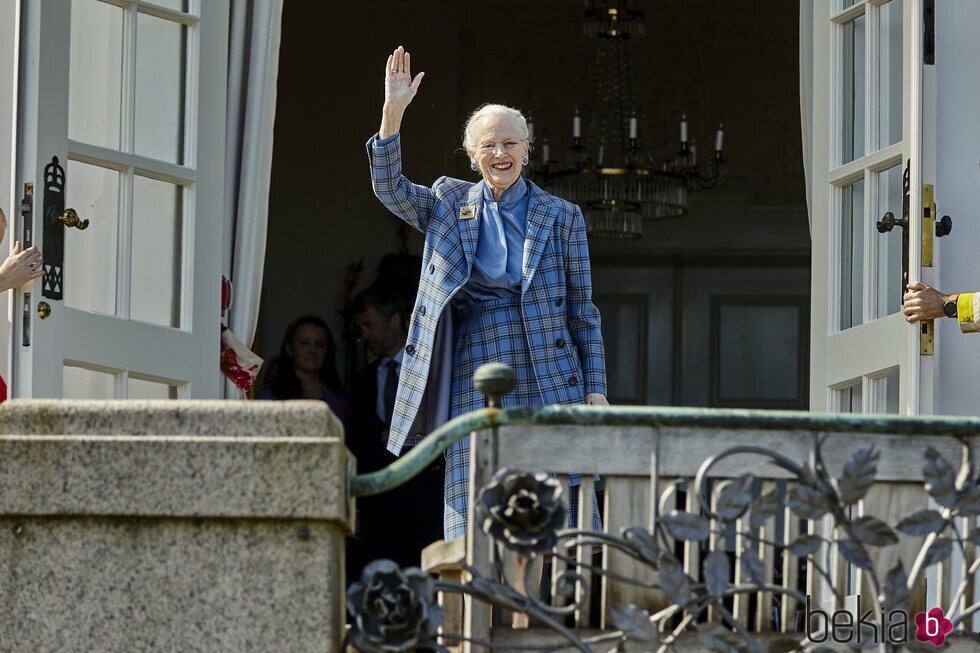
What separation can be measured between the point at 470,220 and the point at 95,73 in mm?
1285

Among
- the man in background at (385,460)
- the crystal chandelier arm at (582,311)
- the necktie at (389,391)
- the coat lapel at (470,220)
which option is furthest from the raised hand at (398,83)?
the necktie at (389,391)

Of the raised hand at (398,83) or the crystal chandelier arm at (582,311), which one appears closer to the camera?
the raised hand at (398,83)

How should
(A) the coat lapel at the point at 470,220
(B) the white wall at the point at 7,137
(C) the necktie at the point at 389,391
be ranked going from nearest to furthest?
(A) the coat lapel at the point at 470,220, (B) the white wall at the point at 7,137, (C) the necktie at the point at 389,391

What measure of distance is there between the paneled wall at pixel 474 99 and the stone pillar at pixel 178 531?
722cm

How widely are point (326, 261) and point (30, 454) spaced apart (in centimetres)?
733

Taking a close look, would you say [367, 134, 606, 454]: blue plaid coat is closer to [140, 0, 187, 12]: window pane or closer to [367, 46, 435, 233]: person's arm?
[367, 46, 435, 233]: person's arm

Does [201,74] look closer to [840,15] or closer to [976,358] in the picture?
[840,15]

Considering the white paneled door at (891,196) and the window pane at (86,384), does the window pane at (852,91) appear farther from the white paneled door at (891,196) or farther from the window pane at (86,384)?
the window pane at (86,384)

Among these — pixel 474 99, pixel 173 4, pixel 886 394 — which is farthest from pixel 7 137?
pixel 474 99

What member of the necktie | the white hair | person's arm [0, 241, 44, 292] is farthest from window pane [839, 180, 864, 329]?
the necktie

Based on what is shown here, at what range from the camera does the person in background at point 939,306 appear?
4953 millimetres

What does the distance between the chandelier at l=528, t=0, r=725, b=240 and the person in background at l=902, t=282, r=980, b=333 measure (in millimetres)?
3538

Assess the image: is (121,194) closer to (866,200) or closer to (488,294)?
(488,294)

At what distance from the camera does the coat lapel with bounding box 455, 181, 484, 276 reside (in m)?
4.80
